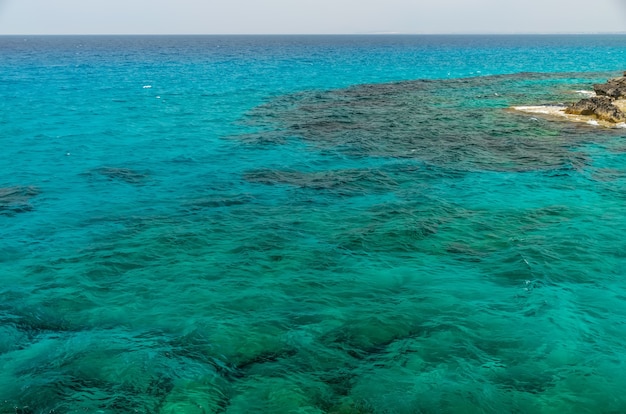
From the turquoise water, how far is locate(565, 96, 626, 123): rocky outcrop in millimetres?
4648

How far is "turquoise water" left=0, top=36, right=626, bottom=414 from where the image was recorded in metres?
13.8

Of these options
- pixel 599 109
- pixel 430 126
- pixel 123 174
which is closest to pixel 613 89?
pixel 599 109

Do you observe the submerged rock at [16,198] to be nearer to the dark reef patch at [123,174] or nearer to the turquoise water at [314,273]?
the turquoise water at [314,273]

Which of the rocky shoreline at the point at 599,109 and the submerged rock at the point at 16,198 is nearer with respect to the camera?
the submerged rock at the point at 16,198

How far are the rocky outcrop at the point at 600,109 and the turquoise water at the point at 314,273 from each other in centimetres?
465

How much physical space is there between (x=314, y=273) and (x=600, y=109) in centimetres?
4389

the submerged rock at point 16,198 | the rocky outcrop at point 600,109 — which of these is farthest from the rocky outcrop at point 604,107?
the submerged rock at point 16,198

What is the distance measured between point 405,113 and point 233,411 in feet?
161

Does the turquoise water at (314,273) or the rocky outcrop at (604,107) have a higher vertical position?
the rocky outcrop at (604,107)

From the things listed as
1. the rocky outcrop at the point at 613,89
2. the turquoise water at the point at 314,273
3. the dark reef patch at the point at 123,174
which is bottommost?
the turquoise water at the point at 314,273

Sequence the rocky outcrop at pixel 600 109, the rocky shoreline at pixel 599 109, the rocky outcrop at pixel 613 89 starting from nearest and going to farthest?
1. the rocky shoreline at pixel 599 109
2. the rocky outcrop at pixel 600 109
3. the rocky outcrop at pixel 613 89

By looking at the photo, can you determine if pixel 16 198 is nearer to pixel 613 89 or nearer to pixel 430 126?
pixel 430 126

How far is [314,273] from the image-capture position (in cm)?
2025

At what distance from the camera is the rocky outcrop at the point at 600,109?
48291mm
